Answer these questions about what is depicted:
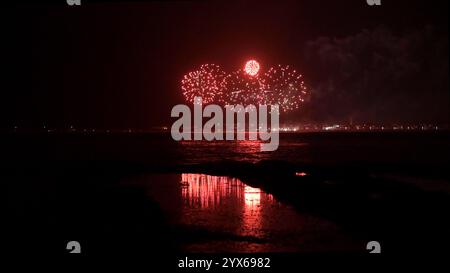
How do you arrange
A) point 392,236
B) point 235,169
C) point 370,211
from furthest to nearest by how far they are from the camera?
1. point 235,169
2. point 370,211
3. point 392,236

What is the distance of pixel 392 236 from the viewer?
10.5 meters

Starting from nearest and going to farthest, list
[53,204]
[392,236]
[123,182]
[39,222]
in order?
1. [392,236]
2. [39,222]
3. [53,204]
4. [123,182]

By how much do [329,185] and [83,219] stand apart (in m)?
9.97

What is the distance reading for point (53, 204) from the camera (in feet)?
49.5

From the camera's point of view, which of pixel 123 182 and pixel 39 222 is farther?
pixel 123 182

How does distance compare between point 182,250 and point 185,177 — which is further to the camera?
point 185,177

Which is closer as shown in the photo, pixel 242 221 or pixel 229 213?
pixel 242 221

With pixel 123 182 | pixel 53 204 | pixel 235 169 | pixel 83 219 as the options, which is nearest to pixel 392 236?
pixel 83 219

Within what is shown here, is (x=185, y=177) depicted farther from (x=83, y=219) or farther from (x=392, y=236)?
(x=392, y=236)

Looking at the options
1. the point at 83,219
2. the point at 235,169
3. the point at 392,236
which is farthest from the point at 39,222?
the point at 235,169
